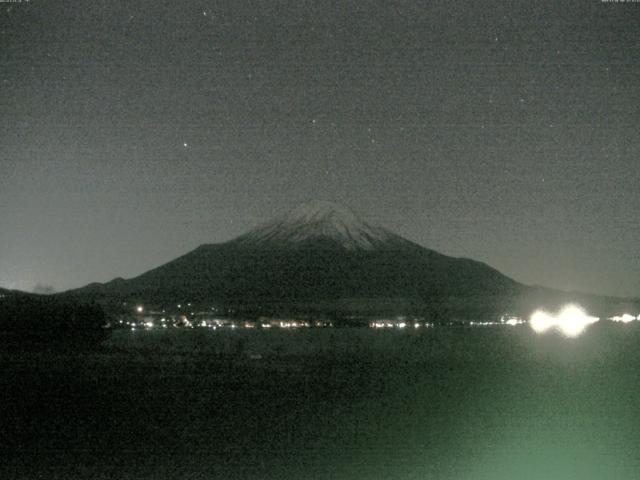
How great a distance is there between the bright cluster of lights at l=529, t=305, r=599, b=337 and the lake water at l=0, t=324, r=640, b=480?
47.0m

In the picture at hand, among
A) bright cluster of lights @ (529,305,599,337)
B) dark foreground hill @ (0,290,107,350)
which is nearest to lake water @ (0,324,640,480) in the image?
dark foreground hill @ (0,290,107,350)

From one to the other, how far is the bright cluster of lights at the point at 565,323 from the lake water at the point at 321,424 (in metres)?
47.0

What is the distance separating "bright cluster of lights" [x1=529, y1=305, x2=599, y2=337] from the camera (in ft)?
275

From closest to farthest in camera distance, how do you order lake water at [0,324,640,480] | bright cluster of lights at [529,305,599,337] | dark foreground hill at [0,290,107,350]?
lake water at [0,324,640,480], dark foreground hill at [0,290,107,350], bright cluster of lights at [529,305,599,337]

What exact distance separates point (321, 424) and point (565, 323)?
104 metres

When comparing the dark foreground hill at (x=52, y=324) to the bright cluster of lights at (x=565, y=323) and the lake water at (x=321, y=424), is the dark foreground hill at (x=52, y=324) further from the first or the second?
the bright cluster of lights at (x=565, y=323)

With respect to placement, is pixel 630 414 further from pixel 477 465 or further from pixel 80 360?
pixel 80 360

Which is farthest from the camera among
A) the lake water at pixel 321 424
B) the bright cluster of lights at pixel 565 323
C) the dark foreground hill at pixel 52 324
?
the bright cluster of lights at pixel 565 323

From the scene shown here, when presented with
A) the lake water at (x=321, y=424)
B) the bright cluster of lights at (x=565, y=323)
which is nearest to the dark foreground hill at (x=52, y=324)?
the lake water at (x=321, y=424)

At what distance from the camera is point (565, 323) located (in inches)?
4564

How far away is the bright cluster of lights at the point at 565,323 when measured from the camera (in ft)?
275

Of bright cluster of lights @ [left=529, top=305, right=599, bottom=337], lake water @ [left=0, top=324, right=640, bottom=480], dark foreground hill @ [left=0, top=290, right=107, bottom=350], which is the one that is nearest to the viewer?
lake water @ [left=0, top=324, right=640, bottom=480]

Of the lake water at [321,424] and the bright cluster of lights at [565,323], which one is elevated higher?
the bright cluster of lights at [565,323]

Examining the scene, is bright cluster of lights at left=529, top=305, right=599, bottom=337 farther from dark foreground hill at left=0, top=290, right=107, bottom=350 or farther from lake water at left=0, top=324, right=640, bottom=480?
lake water at left=0, top=324, right=640, bottom=480
